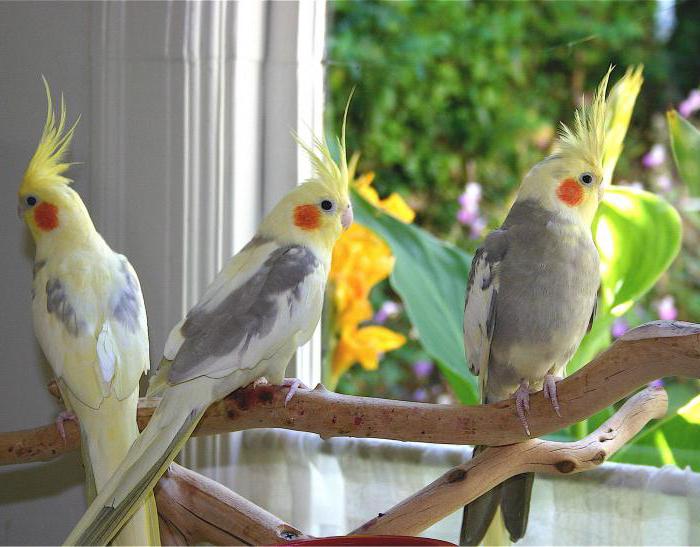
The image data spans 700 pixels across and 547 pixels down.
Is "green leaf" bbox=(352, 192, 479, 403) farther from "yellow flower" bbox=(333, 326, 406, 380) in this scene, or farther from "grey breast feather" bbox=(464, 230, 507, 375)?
"grey breast feather" bbox=(464, 230, 507, 375)

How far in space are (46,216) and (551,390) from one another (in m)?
0.49

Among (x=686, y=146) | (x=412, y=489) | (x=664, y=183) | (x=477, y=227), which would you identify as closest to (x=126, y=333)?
(x=412, y=489)

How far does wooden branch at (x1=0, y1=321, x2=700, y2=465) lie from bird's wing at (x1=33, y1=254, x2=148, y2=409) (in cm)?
9

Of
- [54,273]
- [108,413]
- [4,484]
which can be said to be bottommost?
[4,484]

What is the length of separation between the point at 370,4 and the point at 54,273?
4.93 ft

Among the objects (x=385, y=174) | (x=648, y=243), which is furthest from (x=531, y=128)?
(x=648, y=243)

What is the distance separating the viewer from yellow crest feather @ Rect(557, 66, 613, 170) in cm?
78

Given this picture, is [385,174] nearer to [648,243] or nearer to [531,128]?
[531,128]

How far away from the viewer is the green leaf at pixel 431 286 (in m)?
1.17

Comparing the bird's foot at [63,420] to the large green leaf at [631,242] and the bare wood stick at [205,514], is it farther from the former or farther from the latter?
the large green leaf at [631,242]

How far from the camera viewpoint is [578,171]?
79 cm

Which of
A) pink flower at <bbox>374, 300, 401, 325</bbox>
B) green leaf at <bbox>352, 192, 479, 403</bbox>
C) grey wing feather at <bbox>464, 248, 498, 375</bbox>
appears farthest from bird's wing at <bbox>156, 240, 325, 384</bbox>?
pink flower at <bbox>374, 300, 401, 325</bbox>

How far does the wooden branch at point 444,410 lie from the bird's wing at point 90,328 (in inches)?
3.5

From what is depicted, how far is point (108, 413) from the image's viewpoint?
80 cm
